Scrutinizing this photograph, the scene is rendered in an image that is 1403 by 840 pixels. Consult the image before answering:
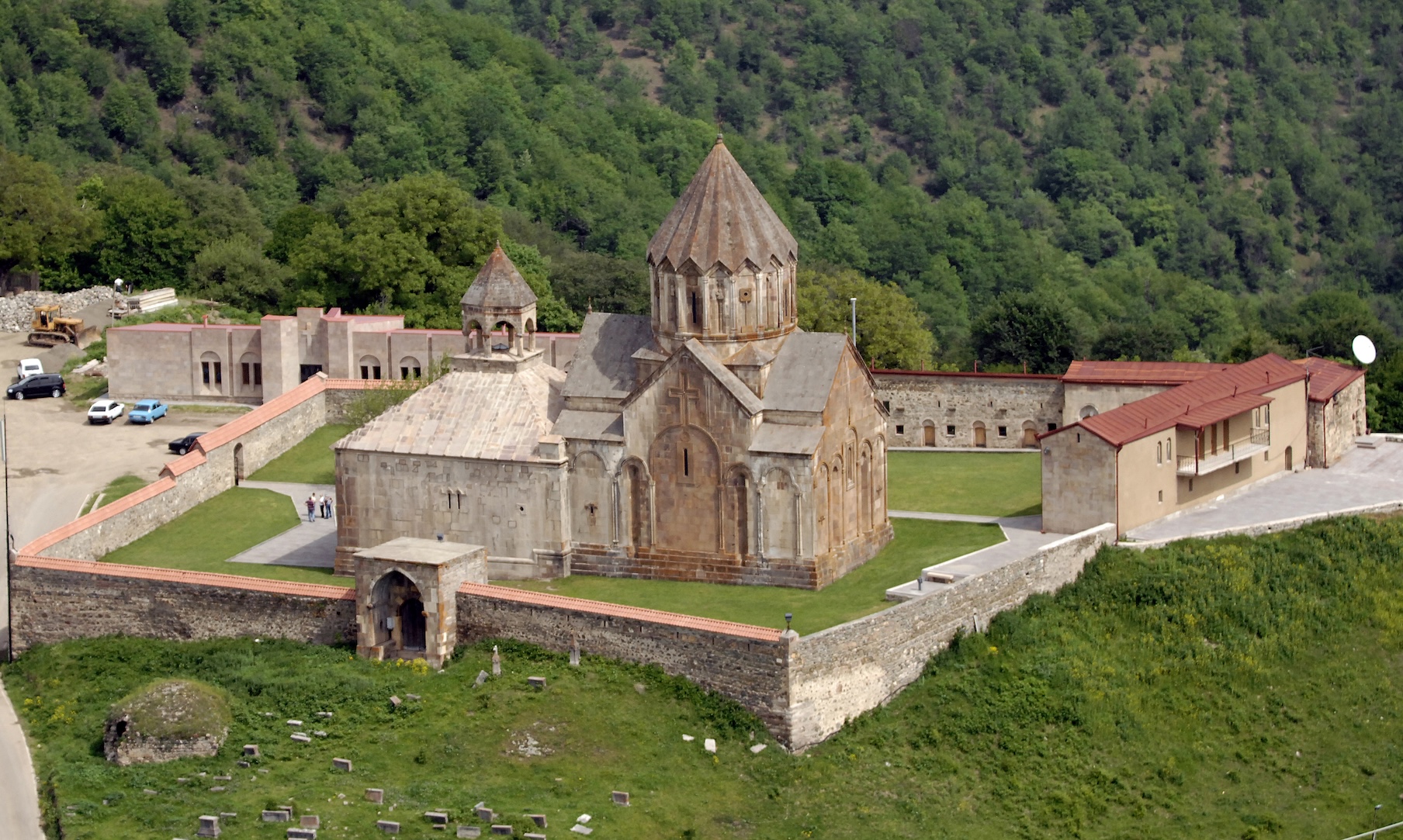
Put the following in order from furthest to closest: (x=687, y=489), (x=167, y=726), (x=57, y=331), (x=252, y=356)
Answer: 1. (x=57, y=331)
2. (x=252, y=356)
3. (x=687, y=489)
4. (x=167, y=726)

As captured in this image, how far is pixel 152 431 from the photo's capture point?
66.9 metres

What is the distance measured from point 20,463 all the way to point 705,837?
30.6 m

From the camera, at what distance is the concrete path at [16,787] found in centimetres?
4212

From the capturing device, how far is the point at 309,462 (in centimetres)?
6216

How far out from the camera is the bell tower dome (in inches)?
1961

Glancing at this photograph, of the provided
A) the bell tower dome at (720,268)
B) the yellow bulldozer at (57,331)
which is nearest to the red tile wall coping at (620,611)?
the bell tower dome at (720,268)

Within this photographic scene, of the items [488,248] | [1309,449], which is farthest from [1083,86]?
[1309,449]

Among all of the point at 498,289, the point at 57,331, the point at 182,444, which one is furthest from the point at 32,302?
the point at 498,289

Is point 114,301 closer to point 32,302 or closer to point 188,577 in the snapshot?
point 32,302

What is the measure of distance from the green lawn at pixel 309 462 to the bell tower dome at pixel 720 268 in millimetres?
13420

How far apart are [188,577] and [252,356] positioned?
22578mm

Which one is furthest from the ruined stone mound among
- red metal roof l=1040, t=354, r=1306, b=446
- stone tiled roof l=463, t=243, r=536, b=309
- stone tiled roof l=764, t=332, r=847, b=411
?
red metal roof l=1040, t=354, r=1306, b=446

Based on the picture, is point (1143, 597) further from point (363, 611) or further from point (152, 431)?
point (152, 431)

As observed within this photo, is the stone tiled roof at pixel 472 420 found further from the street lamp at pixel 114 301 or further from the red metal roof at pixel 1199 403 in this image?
the street lamp at pixel 114 301
